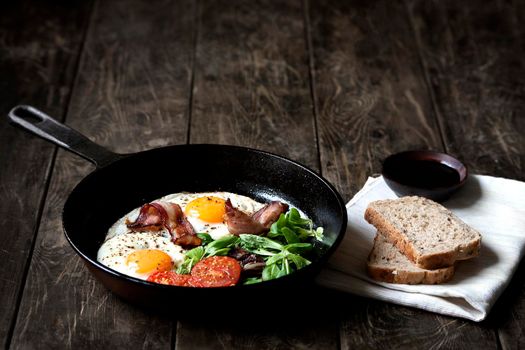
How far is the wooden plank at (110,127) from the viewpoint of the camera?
9.62 feet

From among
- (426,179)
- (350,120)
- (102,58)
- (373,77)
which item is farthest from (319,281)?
(102,58)

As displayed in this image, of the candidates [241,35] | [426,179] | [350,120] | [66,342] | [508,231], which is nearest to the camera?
[66,342]

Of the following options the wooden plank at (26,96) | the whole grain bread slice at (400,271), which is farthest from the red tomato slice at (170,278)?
the whole grain bread slice at (400,271)

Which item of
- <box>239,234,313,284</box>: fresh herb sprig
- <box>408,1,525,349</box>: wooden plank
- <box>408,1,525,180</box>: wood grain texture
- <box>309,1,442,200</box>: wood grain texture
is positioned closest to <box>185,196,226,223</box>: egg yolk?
<box>239,234,313,284</box>: fresh herb sprig

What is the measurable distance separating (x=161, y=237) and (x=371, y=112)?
1.92 meters

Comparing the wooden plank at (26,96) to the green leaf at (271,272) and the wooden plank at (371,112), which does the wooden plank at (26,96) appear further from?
the wooden plank at (371,112)

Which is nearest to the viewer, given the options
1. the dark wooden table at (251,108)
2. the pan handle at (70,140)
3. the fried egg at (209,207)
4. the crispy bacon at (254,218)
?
the dark wooden table at (251,108)

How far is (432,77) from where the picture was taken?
16.7 feet

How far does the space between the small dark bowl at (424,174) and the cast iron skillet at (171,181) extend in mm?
463

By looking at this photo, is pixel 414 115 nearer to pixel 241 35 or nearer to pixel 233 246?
pixel 241 35

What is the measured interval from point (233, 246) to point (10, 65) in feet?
8.85

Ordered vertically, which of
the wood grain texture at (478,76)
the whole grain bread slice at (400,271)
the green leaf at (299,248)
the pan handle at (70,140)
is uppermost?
the green leaf at (299,248)

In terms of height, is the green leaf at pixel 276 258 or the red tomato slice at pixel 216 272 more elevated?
the green leaf at pixel 276 258

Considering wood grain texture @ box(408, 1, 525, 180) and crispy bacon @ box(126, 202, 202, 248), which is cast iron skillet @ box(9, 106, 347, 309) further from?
wood grain texture @ box(408, 1, 525, 180)
